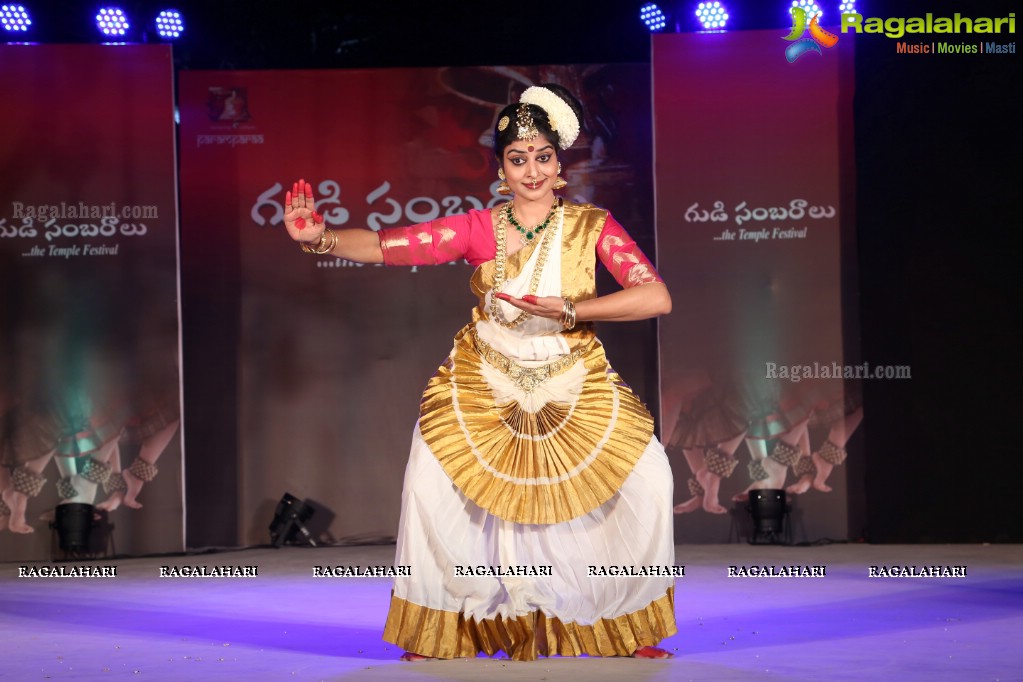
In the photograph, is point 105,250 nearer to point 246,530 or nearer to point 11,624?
point 246,530

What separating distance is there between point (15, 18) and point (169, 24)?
2.74ft

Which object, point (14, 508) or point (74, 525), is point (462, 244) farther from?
point (14, 508)

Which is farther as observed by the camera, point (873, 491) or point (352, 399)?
point (352, 399)

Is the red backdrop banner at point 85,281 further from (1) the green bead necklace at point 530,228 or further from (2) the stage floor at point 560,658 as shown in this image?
(1) the green bead necklace at point 530,228

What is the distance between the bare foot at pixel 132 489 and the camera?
738 centimetres

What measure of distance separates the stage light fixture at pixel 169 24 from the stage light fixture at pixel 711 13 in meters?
3.01

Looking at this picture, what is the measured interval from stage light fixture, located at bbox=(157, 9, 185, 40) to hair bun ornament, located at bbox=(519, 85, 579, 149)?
4.22m

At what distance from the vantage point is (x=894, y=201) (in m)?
7.08

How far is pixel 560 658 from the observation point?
369cm

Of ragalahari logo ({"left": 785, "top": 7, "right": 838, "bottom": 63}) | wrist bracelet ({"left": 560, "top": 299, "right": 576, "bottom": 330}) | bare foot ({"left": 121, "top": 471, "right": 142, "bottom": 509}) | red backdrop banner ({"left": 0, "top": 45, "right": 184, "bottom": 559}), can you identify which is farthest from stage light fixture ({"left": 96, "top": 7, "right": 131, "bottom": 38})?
wrist bracelet ({"left": 560, "top": 299, "right": 576, "bottom": 330})

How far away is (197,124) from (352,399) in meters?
1.87

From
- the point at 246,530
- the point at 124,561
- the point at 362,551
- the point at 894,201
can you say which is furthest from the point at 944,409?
A: the point at 124,561

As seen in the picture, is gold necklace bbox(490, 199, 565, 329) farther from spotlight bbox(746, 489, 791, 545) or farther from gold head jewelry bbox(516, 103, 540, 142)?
spotlight bbox(746, 489, 791, 545)


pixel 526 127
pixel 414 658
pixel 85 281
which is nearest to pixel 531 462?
pixel 414 658
